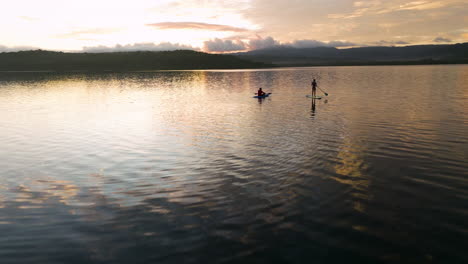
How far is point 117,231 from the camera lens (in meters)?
9.98

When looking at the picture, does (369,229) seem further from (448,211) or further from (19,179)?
(19,179)

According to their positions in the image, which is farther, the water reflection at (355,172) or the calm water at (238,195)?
the water reflection at (355,172)

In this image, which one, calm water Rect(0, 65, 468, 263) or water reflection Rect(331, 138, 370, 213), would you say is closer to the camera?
calm water Rect(0, 65, 468, 263)

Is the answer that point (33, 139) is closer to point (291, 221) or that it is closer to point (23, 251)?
point (23, 251)

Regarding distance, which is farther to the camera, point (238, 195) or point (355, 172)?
point (355, 172)

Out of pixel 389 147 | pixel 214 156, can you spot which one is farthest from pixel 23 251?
pixel 389 147

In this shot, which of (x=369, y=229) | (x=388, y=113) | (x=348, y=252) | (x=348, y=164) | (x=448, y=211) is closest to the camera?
(x=348, y=252)

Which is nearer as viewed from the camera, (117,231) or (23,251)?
(23,251)

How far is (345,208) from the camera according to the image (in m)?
11.3

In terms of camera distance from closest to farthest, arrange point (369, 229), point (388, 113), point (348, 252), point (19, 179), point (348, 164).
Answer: point (348, 252) → point (369, 229) → point (19, 179) → point (348, 164) → point (388, 113)

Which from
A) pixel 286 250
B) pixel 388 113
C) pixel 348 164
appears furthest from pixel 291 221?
pixel 388 113

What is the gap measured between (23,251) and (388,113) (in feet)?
108

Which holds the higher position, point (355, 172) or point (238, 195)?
point (355, 172)

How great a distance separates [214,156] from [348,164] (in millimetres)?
7533
